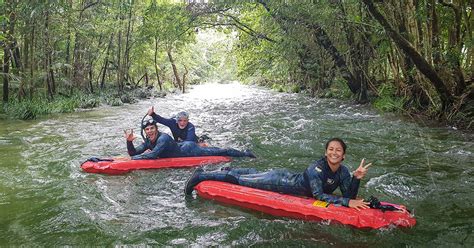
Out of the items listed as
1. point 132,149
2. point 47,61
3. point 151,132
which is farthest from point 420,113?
point 47,61

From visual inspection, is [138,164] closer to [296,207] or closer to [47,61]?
[296,207]

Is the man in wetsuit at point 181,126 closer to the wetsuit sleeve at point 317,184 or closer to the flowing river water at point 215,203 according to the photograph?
the flowing river water at point 215,203

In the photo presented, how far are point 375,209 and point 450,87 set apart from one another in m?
6.23

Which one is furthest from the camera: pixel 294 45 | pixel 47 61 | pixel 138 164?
pixel 294 45

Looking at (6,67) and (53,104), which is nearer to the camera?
(6,67)

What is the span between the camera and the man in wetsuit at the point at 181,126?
7922 mm

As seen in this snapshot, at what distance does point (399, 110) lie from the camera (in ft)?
38.2

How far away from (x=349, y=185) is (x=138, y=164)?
363cm

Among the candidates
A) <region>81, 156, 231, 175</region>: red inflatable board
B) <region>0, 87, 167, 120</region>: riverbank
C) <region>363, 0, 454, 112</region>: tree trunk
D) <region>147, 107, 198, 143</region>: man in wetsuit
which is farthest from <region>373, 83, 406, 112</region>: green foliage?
<region>0, 87, 167, 120</region>: riverbank

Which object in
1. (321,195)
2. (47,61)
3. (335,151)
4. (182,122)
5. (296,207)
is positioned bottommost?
(296,207)

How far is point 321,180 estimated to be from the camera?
4621 mm

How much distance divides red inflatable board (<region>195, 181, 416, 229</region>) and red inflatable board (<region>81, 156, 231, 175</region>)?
1539mm

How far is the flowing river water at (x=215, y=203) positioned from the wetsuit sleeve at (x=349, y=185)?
18.1 inches

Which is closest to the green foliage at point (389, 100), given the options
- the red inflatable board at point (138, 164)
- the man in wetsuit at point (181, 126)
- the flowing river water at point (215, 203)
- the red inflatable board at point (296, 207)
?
the flowing river water at point (215, 203)
